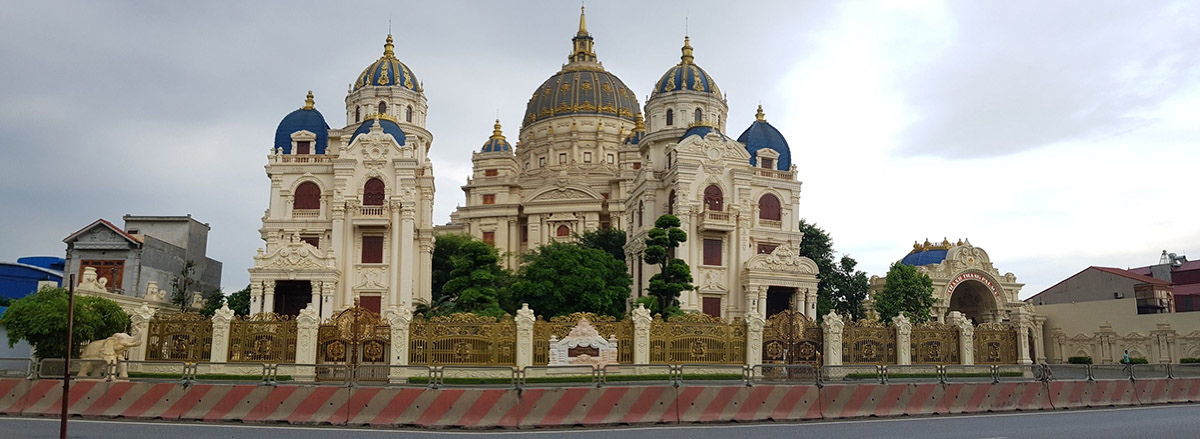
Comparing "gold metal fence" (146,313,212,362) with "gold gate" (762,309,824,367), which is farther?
"gold gate" (762,309,824,367)

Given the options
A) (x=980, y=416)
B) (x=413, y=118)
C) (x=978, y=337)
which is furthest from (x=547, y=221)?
(x=980, y=416)

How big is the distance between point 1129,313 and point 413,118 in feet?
138

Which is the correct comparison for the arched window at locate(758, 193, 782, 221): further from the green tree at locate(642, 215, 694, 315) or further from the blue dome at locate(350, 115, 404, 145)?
the blue dome at locate(350, 115, 404, 145)

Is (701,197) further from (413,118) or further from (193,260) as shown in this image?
(193,260)

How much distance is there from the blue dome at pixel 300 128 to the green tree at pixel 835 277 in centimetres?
2896

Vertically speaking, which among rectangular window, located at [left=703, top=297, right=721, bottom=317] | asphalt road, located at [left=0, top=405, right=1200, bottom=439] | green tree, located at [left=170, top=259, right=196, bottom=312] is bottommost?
asphalt road, located at [left=0, top=405, right=1200, bottom=439]

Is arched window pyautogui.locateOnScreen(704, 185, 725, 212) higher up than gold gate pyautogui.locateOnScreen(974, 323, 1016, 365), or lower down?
higher up

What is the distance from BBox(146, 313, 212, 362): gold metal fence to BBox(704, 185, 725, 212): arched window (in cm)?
2809

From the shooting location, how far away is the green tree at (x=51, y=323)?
91.6 feet

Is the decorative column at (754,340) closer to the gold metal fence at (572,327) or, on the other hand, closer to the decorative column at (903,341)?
the gold metal fence at (572,327)

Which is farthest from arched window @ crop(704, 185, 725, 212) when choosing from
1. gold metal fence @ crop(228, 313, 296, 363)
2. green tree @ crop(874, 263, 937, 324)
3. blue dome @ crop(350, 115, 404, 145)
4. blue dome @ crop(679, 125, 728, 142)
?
gold metal fence @ crop(228, 313, 296, 363)

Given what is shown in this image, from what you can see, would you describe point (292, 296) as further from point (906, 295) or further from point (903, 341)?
point (906, 295)

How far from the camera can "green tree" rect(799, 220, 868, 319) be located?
54.4 metres

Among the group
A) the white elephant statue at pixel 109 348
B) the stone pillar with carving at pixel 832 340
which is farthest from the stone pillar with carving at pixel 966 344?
the white elephant statue at pixel 109 348
